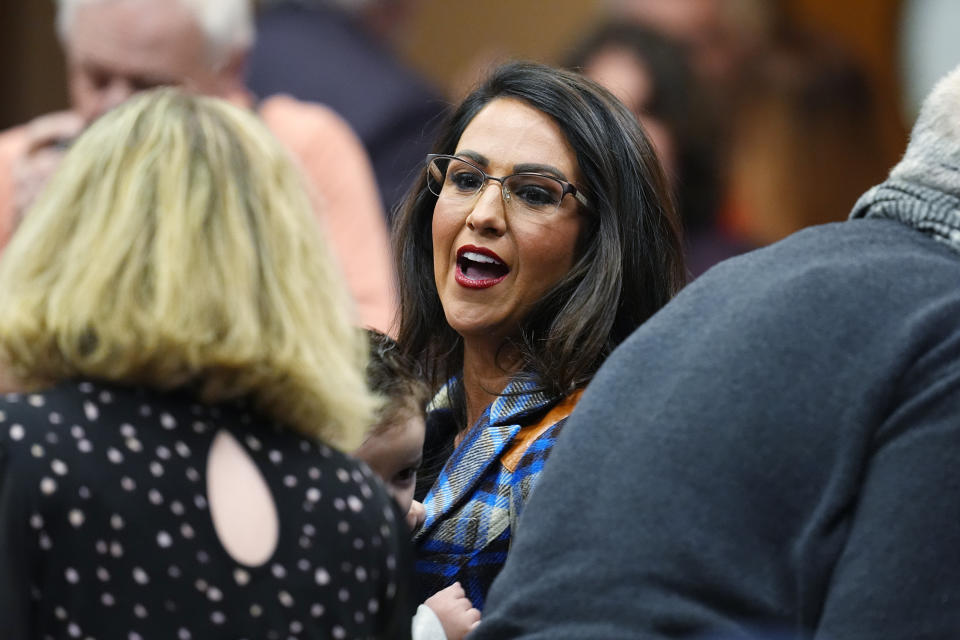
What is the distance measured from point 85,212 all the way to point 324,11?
3.78 m

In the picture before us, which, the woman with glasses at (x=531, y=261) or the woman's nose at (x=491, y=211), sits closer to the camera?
the woman with glasses at (x=531, y=261)

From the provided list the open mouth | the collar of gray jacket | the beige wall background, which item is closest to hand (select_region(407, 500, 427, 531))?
the open mouth

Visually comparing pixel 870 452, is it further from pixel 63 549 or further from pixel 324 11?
pixel 324 11

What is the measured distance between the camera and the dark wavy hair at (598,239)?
2.81m

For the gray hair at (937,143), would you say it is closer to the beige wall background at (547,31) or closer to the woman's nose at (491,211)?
the woman's nose at (491,211)

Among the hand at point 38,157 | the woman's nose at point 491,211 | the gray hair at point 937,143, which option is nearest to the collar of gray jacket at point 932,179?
the gray hair at point 937,143

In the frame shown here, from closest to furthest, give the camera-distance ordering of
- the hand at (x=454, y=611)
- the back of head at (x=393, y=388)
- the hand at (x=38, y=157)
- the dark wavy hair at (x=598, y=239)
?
the hand at (x=454, y=611) < the back of head at (x=393, y=388) < the dark wavy hair at (x=598, y=239) < the hand at (x=38, y=157)

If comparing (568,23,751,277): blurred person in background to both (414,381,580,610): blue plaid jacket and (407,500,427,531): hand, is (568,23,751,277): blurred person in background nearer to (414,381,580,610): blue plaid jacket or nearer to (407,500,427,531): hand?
(414,381,580,610): blue plaid jacket

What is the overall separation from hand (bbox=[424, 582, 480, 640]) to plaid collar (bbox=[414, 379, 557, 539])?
197 millimetres

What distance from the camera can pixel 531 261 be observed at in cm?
288

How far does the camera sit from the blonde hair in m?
1.84

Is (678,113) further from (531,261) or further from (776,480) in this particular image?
(776,480)

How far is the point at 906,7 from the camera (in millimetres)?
6293

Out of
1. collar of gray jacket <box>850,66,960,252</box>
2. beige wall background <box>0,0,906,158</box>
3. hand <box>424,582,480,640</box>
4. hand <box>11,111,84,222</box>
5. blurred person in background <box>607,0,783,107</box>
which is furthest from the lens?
beige wall background <box>0,0,906,158</box>
